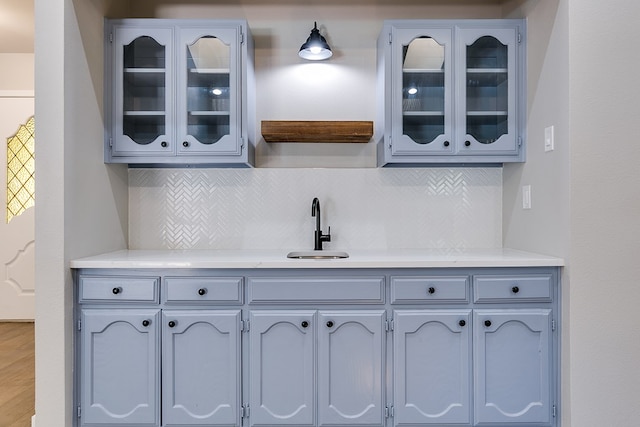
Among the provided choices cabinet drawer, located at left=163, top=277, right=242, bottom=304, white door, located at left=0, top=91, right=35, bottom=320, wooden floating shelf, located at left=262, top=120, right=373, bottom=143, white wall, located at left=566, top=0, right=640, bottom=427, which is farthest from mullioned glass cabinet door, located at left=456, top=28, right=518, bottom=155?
white door, located at left=0, top=91, right=35, bottom=320

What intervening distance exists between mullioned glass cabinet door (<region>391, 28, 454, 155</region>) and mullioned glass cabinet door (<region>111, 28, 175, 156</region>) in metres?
1.27

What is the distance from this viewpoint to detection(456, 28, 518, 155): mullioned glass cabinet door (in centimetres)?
240

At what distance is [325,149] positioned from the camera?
274cm

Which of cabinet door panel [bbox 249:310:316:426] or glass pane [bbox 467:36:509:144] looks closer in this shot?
cabinet door panel [bbox 249:310:316:426]

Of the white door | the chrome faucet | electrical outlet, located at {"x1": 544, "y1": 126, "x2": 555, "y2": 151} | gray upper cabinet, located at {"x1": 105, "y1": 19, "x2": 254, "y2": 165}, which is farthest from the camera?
the white door

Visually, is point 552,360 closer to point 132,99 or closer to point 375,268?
point 375,268

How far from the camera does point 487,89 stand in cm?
244

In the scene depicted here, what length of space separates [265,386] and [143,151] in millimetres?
1424

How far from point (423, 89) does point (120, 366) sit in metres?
2.14

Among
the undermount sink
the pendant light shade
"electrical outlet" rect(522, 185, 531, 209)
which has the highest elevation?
the pendant light shade

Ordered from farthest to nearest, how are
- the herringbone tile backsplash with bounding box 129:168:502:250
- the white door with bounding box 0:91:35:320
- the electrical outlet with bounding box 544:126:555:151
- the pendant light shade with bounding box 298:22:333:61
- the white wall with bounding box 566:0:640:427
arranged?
the white door with bounding box 0:91:35:320 → the herringbone tile backsplash with bounding box 129:168:502:250 → the pendant light shade with bounding box 298:22:333:61 → the electrical outlet with bounding box 544:126:555:151 → the white wall with bounding box 566:0:640:427

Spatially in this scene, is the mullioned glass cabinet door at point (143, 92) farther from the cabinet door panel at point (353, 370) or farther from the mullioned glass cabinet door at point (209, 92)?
the cabinet door panel at point (353, 370)

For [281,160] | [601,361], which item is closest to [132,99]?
[281,160]

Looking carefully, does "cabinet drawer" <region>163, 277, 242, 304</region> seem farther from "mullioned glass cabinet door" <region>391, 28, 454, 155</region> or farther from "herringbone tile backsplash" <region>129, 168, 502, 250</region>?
"mullioned glass cabinet door" <region>391, 28, 454, 155</region>
